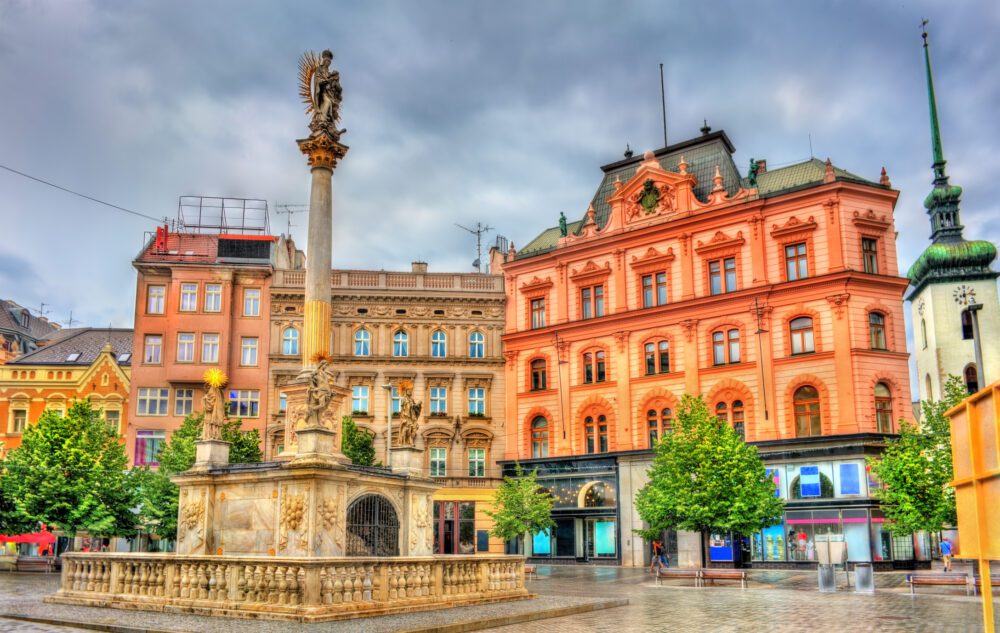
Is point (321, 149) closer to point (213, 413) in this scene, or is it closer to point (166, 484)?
point (213, 413)

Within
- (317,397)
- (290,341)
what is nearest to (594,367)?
(290,341)

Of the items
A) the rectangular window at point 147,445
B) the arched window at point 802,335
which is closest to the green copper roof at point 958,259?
the arched window at point 802,335

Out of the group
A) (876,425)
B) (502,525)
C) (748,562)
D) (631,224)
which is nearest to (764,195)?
(631,224)

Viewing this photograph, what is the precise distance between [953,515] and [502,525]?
67.6 ft

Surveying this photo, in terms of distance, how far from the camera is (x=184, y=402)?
52688mm

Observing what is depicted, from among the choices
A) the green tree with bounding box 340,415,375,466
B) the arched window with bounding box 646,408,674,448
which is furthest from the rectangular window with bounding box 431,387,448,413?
the arched window with bounding box 646,408,674,448

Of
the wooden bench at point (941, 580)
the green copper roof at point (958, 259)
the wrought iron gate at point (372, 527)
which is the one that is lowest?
the wooden bench at point (941, 580)

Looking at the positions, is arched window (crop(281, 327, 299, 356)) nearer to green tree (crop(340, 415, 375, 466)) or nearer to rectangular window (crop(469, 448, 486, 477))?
green tree (crop(340, 415, 375, 466))

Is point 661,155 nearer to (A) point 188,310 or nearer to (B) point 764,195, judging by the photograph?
(B) point 764,195

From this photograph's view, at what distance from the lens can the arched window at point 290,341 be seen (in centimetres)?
5406

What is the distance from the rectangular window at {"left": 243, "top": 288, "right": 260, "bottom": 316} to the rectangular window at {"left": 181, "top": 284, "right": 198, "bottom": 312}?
2.87 metres

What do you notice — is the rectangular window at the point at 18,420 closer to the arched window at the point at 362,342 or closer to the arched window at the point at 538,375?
the arched window at the point at 362,342

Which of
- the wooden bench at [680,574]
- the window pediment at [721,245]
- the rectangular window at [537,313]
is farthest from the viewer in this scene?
the rectangular window at [537,313]

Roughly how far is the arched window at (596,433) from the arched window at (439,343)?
385 inches
